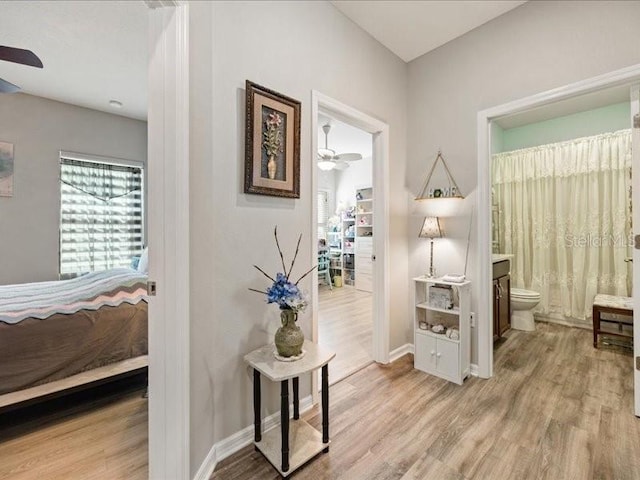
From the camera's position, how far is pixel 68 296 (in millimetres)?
2289

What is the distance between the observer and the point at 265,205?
5.82 feet

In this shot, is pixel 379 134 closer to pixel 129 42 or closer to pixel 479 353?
pixel 479 353

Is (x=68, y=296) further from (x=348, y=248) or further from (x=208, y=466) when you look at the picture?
(x=348, y=248)

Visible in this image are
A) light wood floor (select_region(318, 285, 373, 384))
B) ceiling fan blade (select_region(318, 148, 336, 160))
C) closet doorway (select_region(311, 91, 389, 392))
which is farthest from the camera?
ceiling fan blade (select_region(318, 148, 336, 160))

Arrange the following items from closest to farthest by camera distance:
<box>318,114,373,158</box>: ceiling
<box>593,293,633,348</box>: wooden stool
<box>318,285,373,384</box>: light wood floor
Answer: <box>318,285,373,384</box>: light wood floor → <box>593,293,633,348</box>: wooden stool → <box>318,114,373,158</box>: ceiling

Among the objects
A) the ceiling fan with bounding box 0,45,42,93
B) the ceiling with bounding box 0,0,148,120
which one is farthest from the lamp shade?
Result: the ceiling fan with bounding box 0,45,42,93

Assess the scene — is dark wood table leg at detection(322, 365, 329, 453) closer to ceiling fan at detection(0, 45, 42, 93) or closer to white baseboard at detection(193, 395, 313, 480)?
white baseboard at detection(193, 395, 313, 480)

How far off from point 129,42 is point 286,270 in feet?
8.23

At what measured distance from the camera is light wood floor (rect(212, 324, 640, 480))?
1483mm

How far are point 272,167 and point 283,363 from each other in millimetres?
1122

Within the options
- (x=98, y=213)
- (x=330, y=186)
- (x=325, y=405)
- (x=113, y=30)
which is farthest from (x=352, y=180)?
(x=325, y=405)

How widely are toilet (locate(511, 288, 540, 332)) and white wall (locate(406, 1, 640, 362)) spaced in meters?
1.46

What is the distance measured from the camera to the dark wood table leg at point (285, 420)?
1386mm

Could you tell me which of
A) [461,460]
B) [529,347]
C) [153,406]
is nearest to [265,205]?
[153,406]
